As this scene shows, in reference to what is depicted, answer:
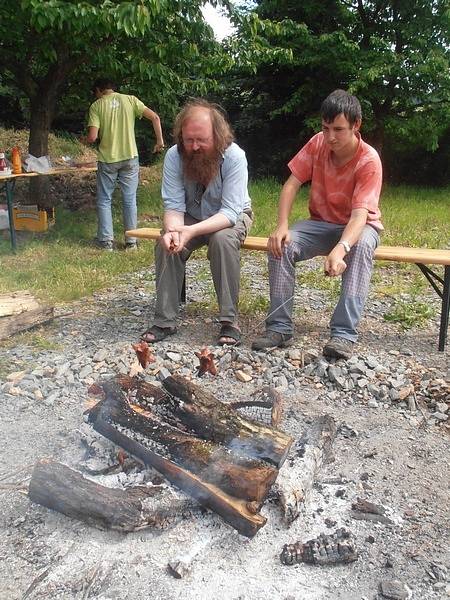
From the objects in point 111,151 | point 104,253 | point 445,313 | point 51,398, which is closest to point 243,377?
point 51,398

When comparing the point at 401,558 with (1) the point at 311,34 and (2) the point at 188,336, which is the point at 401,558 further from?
(1) the point at 311,34

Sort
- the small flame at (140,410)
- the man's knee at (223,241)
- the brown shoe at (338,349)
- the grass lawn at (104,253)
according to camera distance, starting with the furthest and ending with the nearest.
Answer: the grass lawn at (104,253)
the man's knee at (223,241)
the brown shoe at (338,349)
the small flame at (140,410)

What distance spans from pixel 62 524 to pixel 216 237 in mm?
2246

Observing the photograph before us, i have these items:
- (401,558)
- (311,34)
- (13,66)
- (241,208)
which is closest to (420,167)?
(311,34)

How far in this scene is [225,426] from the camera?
2.60 metres

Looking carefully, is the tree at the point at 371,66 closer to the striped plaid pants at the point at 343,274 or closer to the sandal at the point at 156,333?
the striped plaid pants at the point at 343,274

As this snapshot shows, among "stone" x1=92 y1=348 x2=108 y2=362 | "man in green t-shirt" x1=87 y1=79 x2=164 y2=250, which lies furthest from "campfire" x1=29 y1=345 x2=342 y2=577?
"man in green t-shirt" x1=87 y1=79 x2=164 y2=250

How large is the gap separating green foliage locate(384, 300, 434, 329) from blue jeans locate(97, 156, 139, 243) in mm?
3368

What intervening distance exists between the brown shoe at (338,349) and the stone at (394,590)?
5.88 feet

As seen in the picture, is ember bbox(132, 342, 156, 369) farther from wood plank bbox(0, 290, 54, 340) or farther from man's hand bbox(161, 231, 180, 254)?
wood plank bbox(0, 290, 54, 340)

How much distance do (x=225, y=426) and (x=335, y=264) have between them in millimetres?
1342

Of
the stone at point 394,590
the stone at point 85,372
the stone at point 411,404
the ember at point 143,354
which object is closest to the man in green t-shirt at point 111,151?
the stone at point 85,372

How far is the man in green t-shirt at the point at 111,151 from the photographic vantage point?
7055mm

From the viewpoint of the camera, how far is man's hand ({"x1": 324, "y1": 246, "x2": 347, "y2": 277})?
3541 mm
